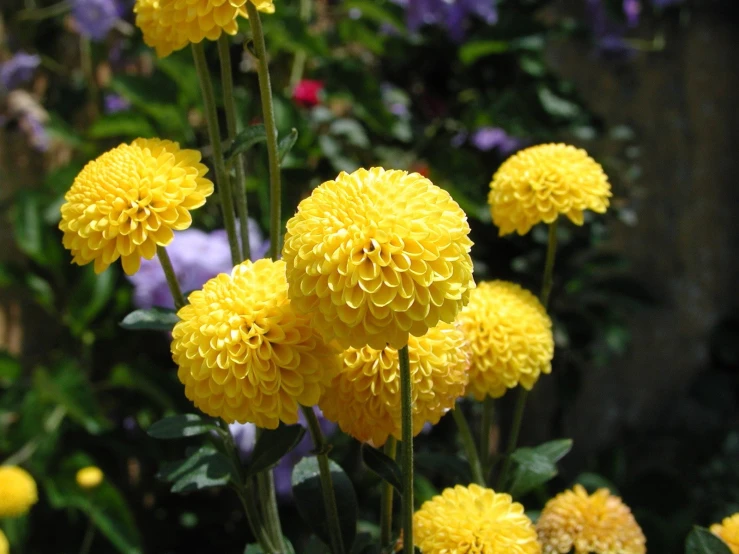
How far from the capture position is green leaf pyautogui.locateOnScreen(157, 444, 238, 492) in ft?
2.03

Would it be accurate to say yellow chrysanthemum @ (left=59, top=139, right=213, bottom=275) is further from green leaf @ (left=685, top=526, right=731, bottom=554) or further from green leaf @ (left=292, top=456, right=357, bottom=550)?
green leaf @ (left=685, top=526, right=731, bottom=554)

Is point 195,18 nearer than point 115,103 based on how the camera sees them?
Yes

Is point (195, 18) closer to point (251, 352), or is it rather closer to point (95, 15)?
point (251, 352)

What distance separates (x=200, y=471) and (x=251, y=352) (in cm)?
19

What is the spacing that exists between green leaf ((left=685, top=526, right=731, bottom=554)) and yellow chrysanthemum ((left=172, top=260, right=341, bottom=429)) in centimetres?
32

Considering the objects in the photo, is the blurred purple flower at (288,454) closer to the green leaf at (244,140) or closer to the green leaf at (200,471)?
the green leaf at (200,471)

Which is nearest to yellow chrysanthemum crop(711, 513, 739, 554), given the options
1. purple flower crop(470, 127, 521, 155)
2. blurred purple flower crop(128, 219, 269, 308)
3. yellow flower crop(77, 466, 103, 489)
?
blurred purple flower crop(128, 219, 269, 308)

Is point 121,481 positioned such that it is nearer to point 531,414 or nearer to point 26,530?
point 26,530

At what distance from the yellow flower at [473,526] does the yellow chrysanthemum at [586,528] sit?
8 cm

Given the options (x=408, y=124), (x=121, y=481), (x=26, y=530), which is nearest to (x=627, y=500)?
(x=408, y=124)

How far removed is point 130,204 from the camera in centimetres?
56

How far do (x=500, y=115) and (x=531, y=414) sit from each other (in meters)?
1.02

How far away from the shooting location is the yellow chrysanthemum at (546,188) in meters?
0.68

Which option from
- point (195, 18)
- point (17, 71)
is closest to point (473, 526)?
point (195, 18)
